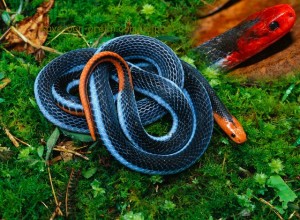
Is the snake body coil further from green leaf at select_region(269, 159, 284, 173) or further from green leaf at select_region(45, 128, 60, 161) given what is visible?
green leaf at select_region(269, 159, 284, 173)

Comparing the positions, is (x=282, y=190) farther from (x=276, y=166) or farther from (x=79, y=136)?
(x=79, y=136)

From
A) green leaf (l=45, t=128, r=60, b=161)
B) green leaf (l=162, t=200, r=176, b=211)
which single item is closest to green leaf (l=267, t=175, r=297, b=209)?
green leaf (l=162, t=200, r=176, b=211)

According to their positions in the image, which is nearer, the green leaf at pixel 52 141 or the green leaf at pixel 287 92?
the green leaf at pixel 52 141

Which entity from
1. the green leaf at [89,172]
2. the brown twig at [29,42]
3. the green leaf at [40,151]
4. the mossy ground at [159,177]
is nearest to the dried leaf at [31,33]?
the brown twig at [29,42]

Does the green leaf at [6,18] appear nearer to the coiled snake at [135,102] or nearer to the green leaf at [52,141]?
the coiled snake at [135,102]

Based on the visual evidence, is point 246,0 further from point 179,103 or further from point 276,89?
point 179,103

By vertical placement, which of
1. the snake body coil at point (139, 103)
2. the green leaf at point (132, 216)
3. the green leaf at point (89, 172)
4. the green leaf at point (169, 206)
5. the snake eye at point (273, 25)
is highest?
the snake eye at point (273, 25)
